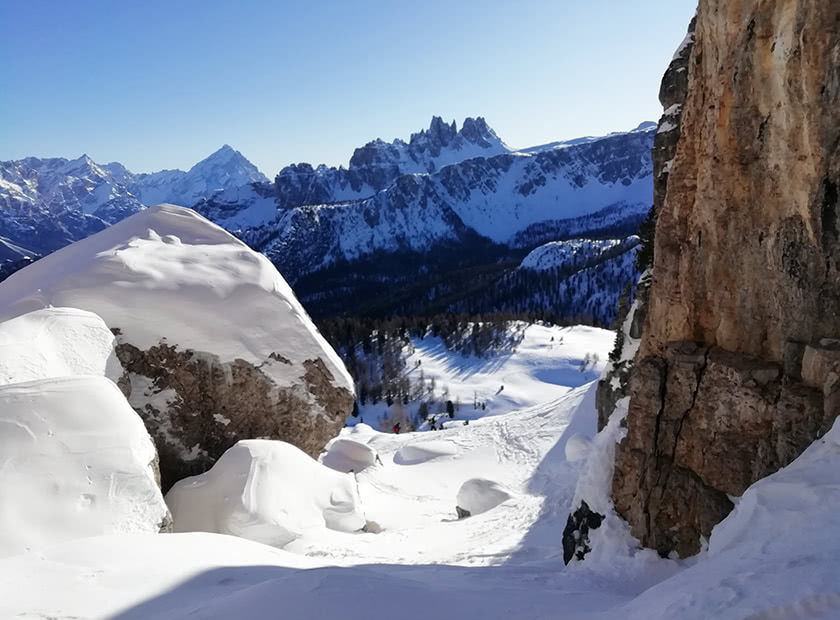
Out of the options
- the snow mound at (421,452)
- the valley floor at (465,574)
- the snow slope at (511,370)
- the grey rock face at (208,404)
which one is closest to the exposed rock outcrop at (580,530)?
the valley floor at (465,574)

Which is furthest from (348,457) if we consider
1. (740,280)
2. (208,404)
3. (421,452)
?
(740,280)

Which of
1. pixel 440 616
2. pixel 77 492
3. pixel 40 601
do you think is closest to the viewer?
pixel 440 616

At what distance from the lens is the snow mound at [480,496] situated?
20.4 meters

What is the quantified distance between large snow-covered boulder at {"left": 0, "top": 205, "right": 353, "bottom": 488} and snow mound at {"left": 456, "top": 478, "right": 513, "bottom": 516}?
565 centimetres

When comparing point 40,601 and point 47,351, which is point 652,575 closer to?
point 40,601

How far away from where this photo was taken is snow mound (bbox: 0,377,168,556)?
9.47 metres

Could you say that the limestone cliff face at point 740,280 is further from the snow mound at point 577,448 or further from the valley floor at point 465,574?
the snow mound at point 577,448

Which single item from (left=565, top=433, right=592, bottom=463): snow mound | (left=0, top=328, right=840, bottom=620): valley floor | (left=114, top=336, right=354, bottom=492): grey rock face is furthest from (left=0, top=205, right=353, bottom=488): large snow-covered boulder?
(left=565, top=433, right=592, bottom=463): snow mound

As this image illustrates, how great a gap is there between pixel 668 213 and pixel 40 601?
12.3 m

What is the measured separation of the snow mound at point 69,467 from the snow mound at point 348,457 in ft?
44.1

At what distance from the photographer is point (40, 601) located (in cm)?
722

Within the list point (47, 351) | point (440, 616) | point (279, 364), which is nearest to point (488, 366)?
point (279, 364)

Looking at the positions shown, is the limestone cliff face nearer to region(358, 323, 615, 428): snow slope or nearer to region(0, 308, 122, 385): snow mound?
region(0, 308, 122, 385): snow mound

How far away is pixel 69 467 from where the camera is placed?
34.1 ft
